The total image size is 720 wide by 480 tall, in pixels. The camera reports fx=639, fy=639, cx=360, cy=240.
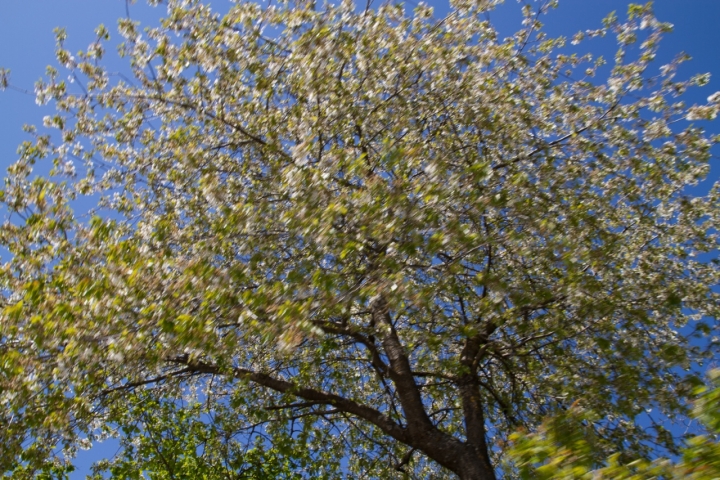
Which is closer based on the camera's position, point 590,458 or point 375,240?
point 590,458

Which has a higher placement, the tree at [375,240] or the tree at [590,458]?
the tree at [375,240]

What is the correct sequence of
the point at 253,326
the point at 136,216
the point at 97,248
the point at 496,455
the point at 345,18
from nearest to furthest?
the point at 253,326 < the point at 97,248 < the point at 345,18 < the point at 136,216 < the point at 496,455

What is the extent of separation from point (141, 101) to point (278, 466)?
6.42m

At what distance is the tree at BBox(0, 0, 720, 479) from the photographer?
681cm

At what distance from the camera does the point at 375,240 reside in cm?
677

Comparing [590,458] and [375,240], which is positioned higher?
[375,240]

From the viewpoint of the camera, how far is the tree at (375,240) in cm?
681

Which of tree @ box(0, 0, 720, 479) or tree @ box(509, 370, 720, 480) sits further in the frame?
tree @ box(0, 0, 720, 479)

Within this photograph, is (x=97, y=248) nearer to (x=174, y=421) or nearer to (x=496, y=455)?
(x=174, y=421)

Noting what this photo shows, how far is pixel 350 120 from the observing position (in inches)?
360

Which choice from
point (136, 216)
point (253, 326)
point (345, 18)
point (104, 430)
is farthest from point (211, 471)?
point (345, 18)

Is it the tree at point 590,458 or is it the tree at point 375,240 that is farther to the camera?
the tree at point 375,240

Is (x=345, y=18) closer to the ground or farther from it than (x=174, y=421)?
farther from it

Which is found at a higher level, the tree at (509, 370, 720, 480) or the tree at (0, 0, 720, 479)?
the tree at (0, 0, 720, 479)
